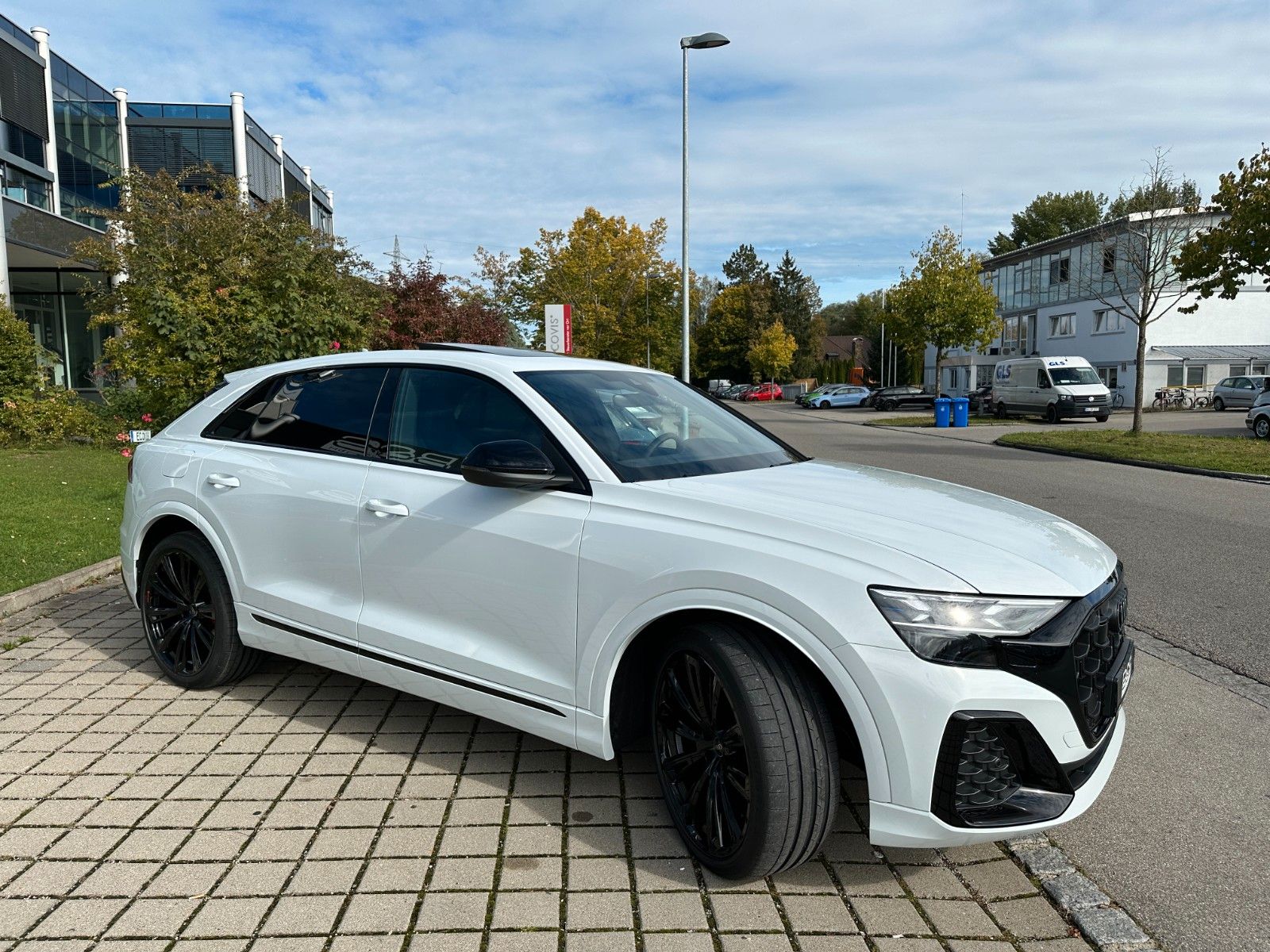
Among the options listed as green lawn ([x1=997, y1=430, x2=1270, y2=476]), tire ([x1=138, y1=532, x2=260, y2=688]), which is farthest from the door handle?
green lawn ([x1=997, y1=430, x2=1270, y2=476])

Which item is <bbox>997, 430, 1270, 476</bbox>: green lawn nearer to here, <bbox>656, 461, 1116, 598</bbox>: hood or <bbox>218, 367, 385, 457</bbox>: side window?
<bbox>656, 461, 1116, 598</bbox>: hood

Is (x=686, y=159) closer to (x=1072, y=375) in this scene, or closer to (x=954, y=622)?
(x=1072, y=375)

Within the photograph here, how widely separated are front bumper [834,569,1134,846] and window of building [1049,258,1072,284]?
54298mm

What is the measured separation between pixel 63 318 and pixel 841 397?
136 feet

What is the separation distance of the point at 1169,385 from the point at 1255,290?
7.03 m

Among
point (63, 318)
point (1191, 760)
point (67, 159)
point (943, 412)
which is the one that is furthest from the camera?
point (943, 412)

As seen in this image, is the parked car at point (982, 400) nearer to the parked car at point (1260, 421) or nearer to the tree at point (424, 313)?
the parked car at point (1260, 421)

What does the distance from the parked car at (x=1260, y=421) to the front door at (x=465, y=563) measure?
78.4 feet

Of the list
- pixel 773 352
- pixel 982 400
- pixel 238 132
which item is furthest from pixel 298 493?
pixel 773 352

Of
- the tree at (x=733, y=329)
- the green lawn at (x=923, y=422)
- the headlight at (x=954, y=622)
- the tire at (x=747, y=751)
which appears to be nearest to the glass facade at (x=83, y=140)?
the green lawn at (x=923, y=422)

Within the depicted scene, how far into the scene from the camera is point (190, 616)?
4668 millimetres

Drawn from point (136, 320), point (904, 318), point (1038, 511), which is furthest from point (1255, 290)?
point (1038, 511)

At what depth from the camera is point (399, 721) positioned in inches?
168

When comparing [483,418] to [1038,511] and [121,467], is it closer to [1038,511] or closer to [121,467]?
[1038,511]
